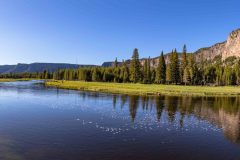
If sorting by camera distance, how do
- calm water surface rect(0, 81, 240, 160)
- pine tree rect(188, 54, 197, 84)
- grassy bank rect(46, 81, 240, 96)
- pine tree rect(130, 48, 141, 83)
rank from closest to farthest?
calm water surface rect(0, 81, 240, 160)
grassy bank rect(46, 81, 240, 96)
pine tree rect(188, 54, 197, 84)
pine tree rect(130, 48, 141, 83)

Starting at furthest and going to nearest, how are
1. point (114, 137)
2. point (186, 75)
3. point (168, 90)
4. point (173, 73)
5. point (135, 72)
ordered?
1. point (135, 72)
2. point (173, 73)
3. point (186, 75)
4. point (168, 90)
5. point (114, 137)

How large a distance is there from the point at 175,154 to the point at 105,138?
7.07 metres

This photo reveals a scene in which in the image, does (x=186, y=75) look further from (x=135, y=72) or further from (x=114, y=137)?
(x=114, y=137)

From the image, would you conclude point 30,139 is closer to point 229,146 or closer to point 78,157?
point 78,157

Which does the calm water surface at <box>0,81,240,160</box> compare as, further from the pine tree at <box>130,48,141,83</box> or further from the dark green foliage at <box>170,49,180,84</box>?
the pine tree at <box>130,48,141,83</box>

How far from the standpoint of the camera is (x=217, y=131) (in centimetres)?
3144

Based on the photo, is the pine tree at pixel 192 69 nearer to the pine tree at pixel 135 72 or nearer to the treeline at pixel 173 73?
the treeline at pixel 173 73

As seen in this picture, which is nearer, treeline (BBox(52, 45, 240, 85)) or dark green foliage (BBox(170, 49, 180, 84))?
dark green foliage (BBox(170, 49, 180, 84))

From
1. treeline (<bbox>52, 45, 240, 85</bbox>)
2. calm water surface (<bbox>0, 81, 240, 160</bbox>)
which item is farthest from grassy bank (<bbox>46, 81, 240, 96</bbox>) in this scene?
calm water surface (<bbox>0, 81, 240, 160</bbox>)

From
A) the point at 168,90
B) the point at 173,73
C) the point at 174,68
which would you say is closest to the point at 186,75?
the point at 173,73

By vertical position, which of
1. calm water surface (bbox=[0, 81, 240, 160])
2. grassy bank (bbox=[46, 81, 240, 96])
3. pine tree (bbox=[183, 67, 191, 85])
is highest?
pine tree (bbox=[183, 67, 191, 85])

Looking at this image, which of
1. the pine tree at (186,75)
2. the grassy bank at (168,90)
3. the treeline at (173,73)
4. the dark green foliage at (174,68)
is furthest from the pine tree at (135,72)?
the grassy bank at (168,90)

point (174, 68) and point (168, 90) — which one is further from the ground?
point (174, 68)

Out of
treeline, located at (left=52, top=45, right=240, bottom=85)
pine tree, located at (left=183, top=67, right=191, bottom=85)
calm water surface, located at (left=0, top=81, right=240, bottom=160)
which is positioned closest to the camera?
calm water surface, located at (left=0, top=81, right=240, bottom=160)
